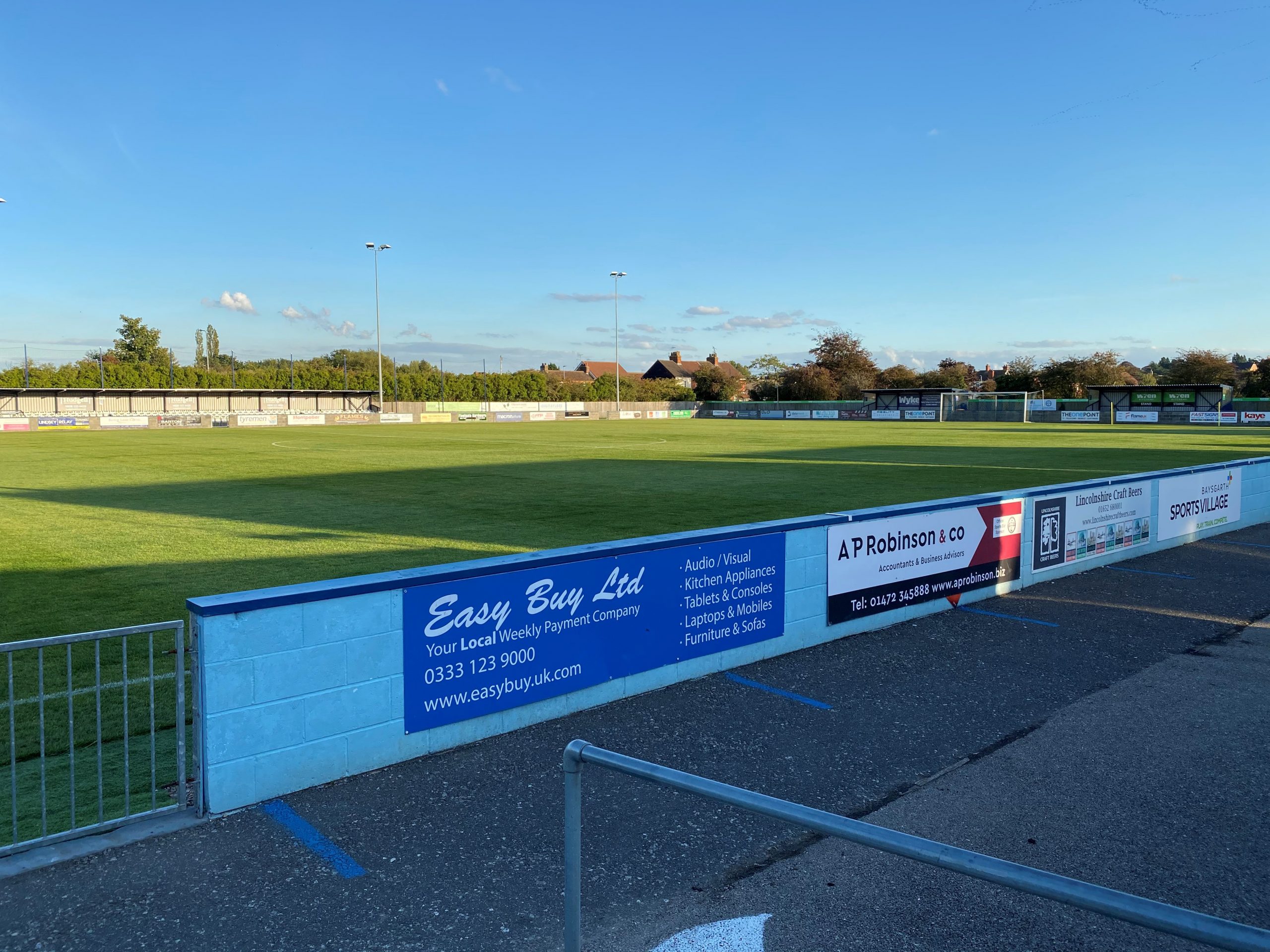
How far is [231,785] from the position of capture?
16.9 ft

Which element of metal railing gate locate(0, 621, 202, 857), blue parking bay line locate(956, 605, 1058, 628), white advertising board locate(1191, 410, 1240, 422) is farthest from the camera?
white advertising board locate(1191, 410, 1240, 422)

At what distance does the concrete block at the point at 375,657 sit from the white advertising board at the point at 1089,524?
8601 mm

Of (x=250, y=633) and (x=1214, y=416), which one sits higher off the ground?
(x=1214, y=416)

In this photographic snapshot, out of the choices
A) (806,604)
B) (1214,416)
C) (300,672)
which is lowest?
(806,604)

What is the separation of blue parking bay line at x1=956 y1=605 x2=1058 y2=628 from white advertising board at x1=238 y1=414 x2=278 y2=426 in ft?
205

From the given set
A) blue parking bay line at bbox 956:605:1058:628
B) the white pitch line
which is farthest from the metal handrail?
blue parking bay line at bbox 956:605:1058:628

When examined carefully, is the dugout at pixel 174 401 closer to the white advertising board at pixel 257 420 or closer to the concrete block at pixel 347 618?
the white advertising board at pixel 257 420

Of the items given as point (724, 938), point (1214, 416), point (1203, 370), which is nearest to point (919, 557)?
point (724, 938)

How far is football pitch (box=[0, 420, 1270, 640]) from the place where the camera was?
1189cm

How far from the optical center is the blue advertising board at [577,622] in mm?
6000

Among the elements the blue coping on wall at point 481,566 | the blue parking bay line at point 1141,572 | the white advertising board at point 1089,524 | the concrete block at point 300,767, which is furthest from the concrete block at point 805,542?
the blue parking bay line at point 1141,572

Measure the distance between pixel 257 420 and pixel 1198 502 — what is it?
6218 centimetres

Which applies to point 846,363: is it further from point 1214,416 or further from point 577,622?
point 577,622

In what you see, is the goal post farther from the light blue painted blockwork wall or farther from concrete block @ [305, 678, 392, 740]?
concrete block @ [305, 678, 392, 740]
